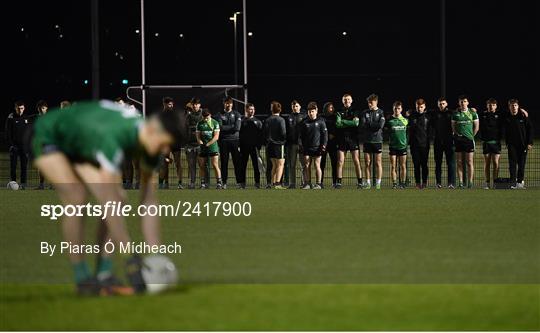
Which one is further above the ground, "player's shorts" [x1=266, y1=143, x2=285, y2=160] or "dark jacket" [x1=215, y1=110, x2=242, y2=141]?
"dark jacket" [x1=215, y1=110, x2=242, y2=141]

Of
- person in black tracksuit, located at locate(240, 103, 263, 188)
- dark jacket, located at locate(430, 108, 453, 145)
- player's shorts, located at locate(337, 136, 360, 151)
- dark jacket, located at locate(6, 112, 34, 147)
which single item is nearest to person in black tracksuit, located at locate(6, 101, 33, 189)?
dark jacket, located at locate(6, 112, 34, 147)

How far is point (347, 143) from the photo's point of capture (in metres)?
23.2

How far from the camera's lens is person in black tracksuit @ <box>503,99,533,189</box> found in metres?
22.7

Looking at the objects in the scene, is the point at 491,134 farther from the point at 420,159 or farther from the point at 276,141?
the point at 276,141

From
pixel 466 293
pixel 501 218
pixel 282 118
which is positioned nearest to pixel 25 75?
pixel 282 118

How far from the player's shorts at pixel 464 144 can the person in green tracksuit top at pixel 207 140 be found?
15.6 feet

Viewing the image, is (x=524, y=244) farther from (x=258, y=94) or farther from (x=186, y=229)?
(x=258, y=94)

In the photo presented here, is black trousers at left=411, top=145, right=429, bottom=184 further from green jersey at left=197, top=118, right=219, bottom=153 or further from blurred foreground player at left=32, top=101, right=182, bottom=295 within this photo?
blurred foreground player at left=32, top=101, right=182, bottom=295

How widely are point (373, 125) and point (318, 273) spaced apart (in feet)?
39.3

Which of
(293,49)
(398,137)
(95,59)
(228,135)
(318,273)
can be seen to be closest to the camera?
(318,273)

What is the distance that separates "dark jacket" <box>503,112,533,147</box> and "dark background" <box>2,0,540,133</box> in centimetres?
5264

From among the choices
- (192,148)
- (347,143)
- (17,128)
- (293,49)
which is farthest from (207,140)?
(293,49)

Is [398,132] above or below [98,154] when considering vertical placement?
above

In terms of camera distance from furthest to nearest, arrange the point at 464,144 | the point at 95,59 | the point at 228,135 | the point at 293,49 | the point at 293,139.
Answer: the point at 293,49
the point at 95,59
the point at 228,135
the point at 293,139
the point at 464,144
